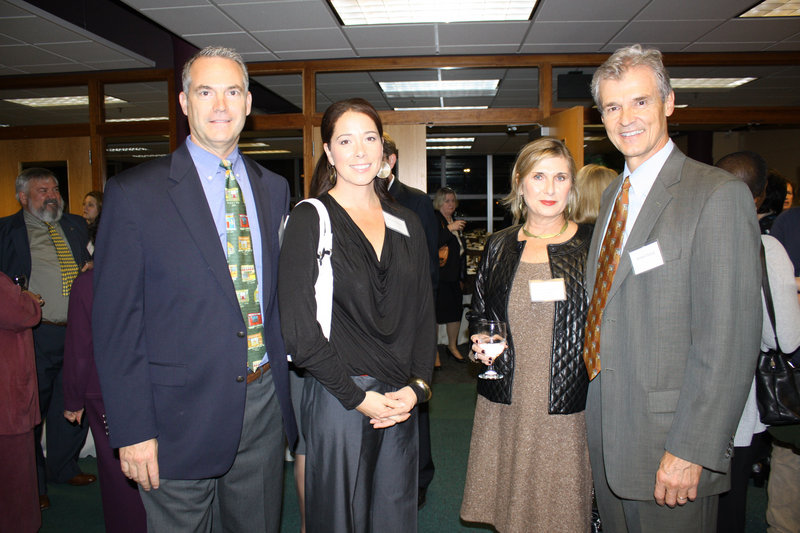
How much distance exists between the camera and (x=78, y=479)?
3350mm

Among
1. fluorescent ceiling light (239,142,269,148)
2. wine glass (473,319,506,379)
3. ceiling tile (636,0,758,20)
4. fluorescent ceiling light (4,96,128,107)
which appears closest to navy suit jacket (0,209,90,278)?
wine glass (473,319,506,379)

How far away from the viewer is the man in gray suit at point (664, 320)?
1.31 m

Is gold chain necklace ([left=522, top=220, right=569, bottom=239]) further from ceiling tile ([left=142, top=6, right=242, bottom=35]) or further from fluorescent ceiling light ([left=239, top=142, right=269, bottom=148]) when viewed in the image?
fluorescent ceiling light ([left=239, top=142, right=269, bottom=148])

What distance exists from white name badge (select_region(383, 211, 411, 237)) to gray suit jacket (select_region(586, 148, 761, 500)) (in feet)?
2.28

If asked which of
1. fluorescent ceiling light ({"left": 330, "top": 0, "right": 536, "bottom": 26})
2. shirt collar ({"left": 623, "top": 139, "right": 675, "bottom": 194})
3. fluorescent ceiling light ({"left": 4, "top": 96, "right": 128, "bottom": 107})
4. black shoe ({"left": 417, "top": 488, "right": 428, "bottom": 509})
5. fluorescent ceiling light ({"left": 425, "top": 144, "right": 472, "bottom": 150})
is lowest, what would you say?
black shoe ({"left": 417, "top": 488, "right": 428, "bottom": 509})

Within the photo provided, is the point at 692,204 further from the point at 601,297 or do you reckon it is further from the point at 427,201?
the point at 427,201

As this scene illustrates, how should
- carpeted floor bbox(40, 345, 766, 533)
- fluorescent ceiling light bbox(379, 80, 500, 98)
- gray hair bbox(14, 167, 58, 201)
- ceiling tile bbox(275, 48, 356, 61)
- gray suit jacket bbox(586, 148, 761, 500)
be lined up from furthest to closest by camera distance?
1. fluorescent ceiling light bbox(379, 80, 500, 98)
2. ceiling tile bbox(275, 48, 356, 61)
3. gray hair bbox(14, 167, 58, 201)
4. carpeted floor bbox(40, 345, 766, 533)
5. gray suit jacket bbox(586, 148, 761, 500)

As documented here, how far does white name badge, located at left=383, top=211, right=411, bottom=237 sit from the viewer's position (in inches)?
66.8

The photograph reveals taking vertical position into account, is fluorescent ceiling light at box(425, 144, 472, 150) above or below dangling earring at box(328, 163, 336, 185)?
above

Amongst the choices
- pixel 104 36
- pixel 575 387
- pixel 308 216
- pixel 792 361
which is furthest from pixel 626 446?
pixel 104 36

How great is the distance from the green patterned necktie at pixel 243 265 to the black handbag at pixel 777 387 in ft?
5.76

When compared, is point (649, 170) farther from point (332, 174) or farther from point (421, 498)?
point (421, 498)

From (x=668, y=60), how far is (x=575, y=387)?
5975 mm

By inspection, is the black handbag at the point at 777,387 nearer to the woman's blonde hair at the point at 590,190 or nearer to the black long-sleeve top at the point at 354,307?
the woman's blonde hair at the point at 590,190
